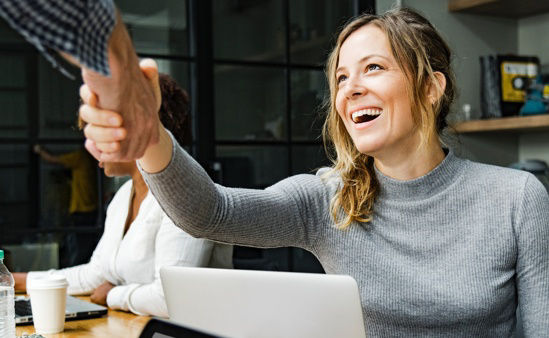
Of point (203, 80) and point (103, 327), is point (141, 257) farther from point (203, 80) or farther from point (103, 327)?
point (203, 80)

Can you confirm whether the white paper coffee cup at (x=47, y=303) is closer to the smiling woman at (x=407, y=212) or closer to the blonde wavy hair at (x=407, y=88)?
the smiling woman at (x=407, y=212)

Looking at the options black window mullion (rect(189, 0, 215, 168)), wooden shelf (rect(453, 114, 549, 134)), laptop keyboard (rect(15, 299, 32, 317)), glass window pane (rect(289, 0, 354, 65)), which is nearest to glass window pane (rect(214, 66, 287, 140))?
black window mullion (rect(189, 0, 215, 168))

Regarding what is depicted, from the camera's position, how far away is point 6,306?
59.6 inches

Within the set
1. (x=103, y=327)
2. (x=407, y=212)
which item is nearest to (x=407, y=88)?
(x=407, y=212)

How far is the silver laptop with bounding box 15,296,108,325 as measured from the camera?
1.79m

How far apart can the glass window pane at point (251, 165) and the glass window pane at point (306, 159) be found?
5 cm

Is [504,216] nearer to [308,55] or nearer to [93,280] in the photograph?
[93,280]

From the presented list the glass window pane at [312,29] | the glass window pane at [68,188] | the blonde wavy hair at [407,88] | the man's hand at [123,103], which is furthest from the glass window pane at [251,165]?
the man's hand at [123,103]

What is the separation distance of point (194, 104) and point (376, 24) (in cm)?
193

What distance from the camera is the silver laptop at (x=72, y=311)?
1794 mm

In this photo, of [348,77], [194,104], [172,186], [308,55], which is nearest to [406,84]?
[348,77]

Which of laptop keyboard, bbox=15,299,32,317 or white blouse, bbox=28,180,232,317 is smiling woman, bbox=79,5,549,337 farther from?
laptop keyboard, bbox=15,299,32,317

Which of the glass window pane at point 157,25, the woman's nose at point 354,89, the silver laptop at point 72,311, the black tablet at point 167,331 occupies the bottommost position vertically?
the silver laptop at point 72,311

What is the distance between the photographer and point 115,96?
2.68ft
